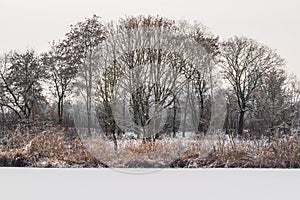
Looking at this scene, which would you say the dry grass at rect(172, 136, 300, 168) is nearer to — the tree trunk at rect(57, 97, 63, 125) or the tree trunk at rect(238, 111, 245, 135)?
the tree trunk at rect(238, 111, 245, 135)

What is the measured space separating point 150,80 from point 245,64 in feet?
4.98

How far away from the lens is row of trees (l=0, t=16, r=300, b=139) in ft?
15.4

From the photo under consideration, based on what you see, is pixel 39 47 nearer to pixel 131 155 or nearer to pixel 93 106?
pixel 93 106

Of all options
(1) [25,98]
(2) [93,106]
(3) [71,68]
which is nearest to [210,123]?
(2) [93,106]

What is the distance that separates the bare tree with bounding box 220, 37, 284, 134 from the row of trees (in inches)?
0.5

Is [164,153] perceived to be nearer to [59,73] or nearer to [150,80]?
[150,80]

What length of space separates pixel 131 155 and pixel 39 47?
78.8 inches

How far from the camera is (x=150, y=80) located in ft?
15.5

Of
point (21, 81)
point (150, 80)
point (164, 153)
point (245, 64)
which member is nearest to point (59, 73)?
point (21, 81)
